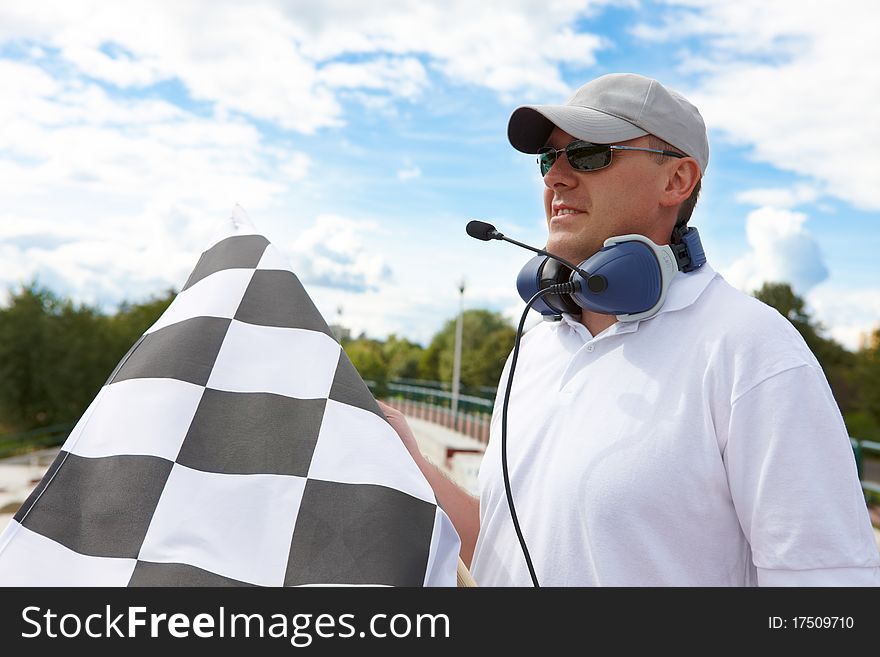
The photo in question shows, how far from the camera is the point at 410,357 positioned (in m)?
69.6

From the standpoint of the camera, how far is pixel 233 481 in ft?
4.91

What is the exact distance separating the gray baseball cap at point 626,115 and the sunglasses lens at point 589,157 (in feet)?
0.10

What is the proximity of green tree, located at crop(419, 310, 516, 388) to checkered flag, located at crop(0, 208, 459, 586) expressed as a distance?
151ft

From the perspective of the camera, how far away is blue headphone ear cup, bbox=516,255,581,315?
195cm

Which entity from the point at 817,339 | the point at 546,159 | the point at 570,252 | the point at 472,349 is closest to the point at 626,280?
the point at 570,252

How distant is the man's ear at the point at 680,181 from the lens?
1822 millimetres

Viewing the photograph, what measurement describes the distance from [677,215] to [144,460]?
53.6 inches

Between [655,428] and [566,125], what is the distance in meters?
0.76

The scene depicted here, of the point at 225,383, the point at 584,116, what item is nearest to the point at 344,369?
the point at 225,383

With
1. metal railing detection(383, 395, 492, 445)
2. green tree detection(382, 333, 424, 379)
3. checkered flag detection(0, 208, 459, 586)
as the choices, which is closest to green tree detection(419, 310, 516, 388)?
green tree detection(382, 333, 424, 379)

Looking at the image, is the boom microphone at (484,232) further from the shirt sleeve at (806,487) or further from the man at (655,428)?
the shirt sleeve at (806,487)

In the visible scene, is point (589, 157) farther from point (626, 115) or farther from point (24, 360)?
point (24, 360)
